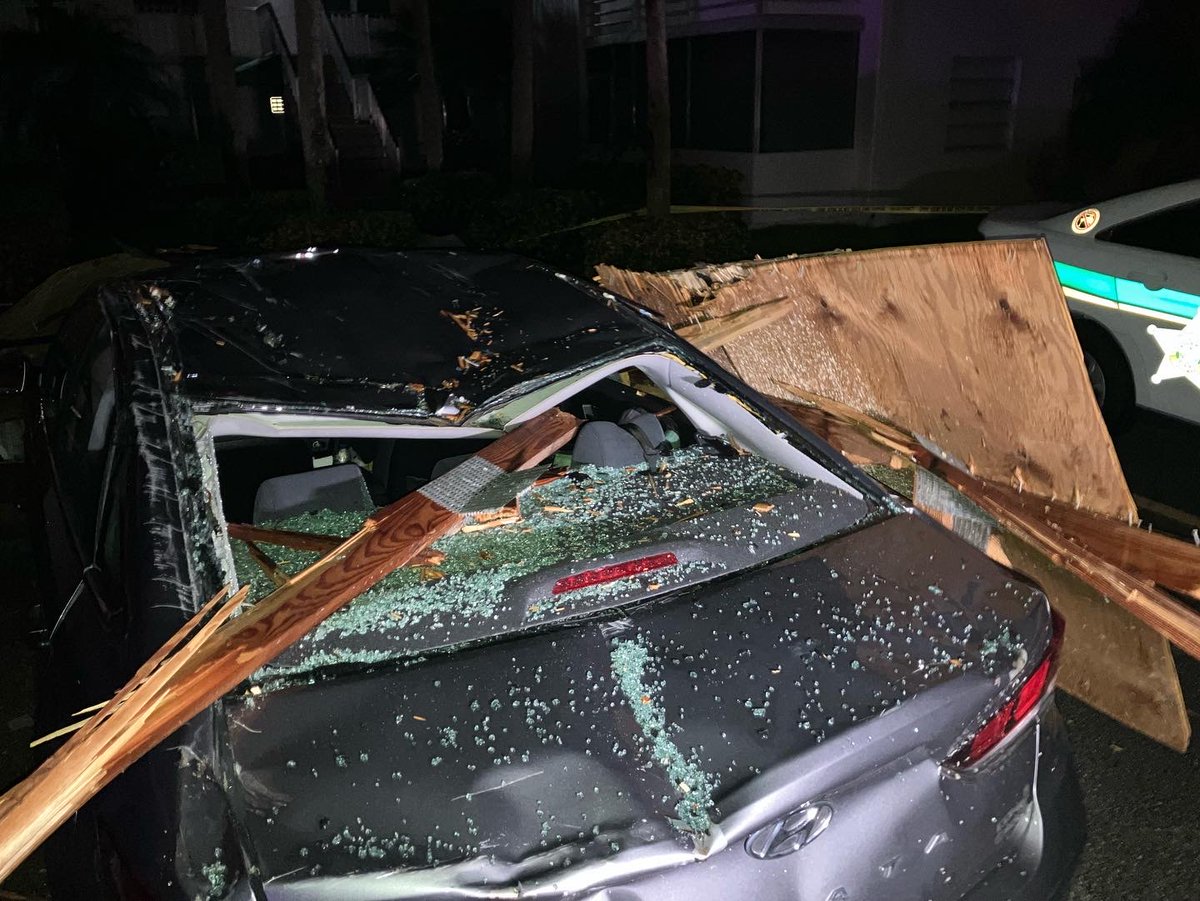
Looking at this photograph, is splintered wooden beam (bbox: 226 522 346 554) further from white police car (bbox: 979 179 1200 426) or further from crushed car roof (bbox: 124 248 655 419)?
white police car (bbox: 979 179 1200 426)

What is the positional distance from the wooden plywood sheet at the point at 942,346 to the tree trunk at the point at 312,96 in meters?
8.40

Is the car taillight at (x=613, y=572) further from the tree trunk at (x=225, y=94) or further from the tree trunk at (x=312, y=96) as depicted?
the tree trunk at (x=225, y=94)

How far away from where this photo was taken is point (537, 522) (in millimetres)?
2232

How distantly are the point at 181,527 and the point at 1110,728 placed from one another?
2.81 meters

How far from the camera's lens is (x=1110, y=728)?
9.75ft

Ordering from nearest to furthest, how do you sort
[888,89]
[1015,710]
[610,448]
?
[1015,710] → [610,448] → [888,89]

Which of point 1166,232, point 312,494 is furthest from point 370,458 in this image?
point 1166,232

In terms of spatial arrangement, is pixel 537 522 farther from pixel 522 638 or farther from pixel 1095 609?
pixel 1095 609

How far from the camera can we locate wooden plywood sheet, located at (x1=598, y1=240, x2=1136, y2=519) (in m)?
2.74

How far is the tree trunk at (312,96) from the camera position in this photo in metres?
10.4

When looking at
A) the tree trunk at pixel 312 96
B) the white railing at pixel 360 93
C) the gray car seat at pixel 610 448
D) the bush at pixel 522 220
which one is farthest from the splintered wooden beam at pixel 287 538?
the white railing at pixel 360 93

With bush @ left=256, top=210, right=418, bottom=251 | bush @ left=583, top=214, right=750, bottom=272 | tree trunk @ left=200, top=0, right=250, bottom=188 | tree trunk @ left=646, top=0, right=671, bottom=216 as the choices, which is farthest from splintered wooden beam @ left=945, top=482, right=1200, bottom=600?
tree trunk @ left=200, top=0, right=250, bottom=188

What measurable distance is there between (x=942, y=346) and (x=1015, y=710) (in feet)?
5.05

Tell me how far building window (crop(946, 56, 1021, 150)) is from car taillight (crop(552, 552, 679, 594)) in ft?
44.9
